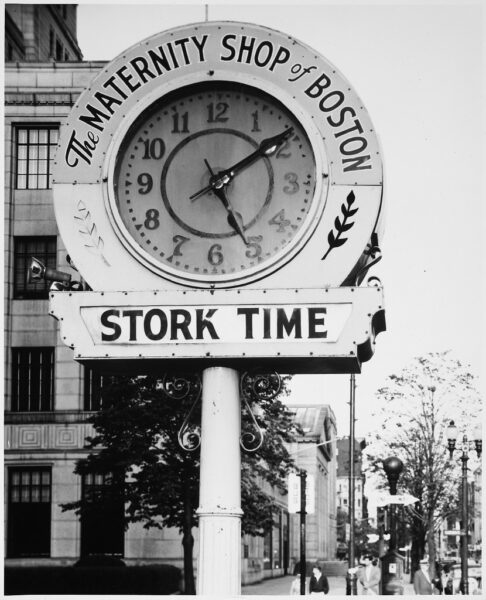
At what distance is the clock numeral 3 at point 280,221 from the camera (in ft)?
32.8

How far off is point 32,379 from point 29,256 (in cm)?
401

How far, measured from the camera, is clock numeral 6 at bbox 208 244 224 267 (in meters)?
10.1

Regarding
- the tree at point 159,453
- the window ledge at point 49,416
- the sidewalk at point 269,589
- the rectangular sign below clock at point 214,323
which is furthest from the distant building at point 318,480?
the rectangular sign below clock at point 214,323

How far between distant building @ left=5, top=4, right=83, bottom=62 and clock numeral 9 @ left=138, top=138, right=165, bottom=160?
106 ft

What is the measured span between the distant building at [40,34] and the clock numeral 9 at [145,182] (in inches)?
1280

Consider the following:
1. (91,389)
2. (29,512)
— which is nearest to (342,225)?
Answer: (91,389)

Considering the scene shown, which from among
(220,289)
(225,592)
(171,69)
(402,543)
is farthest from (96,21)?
(402,543)

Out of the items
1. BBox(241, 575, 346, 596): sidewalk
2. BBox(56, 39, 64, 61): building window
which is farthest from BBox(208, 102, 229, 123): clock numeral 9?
BBox(56, 39, 64, 61): building window

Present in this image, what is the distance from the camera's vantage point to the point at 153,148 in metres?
10.3

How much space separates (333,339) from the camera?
9.60 m

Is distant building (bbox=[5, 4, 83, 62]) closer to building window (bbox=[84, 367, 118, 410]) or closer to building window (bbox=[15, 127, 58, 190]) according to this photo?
building window (bbox=[15, 127, 58, 190])

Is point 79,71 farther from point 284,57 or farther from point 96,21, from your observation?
point 284,57

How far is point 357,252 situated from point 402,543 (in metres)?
55.9

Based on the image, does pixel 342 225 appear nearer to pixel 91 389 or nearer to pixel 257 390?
pixel 257 390
